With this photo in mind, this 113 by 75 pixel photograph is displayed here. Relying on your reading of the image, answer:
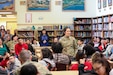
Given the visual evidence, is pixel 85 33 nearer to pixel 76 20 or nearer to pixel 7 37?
pixel 76 20

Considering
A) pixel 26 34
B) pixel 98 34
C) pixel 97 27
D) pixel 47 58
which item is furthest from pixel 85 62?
pixel 26 34

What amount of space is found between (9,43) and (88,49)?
474 cm

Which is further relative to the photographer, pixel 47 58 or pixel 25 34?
pixel 25 34

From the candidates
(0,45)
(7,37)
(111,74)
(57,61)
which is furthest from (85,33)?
(111,74)

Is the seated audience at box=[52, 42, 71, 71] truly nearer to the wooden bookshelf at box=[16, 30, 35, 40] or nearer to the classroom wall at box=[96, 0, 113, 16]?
the classroom wall at box=[96, 0, 113, 16]

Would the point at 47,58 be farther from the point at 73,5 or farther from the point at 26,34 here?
the point at 73,5

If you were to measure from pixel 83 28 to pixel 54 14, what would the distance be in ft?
5.64

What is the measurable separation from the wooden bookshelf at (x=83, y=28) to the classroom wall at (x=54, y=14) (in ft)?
1.01

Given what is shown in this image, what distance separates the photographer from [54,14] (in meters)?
14.2

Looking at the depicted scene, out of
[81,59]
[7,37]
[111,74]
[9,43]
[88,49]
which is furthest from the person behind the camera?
[7,37]

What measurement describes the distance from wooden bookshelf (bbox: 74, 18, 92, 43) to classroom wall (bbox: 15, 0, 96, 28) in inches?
12.1

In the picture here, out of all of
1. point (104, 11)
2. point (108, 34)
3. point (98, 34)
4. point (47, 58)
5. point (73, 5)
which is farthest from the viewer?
point (73, 5)

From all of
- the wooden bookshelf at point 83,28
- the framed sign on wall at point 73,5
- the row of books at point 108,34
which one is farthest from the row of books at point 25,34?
the row of books at point 108,34

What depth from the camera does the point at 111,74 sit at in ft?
10.4
